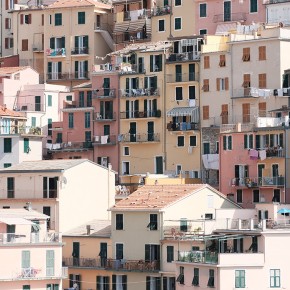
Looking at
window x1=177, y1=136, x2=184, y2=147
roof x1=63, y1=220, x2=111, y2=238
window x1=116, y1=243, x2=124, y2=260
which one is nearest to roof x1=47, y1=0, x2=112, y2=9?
window x1=177, y1=136, x2=184, y2=147

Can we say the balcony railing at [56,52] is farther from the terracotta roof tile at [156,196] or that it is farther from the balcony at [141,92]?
the terracotta roof tile at [156,196]

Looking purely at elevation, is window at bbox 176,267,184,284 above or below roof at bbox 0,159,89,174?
below

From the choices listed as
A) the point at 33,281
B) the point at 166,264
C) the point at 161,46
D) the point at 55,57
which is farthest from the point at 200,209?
the point at 55,57

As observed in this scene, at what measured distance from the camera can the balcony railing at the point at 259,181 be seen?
386 feet

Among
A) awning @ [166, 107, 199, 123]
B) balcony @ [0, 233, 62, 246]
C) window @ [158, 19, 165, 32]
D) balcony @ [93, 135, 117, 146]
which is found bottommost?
balcony @ [0, 233, 62, 246]

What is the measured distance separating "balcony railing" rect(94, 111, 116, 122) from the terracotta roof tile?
1703cm

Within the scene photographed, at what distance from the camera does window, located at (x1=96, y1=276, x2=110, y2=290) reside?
114 meters

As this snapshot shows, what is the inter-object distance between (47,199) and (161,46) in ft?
62.6

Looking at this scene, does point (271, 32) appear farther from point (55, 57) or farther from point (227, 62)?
point (55, 57)

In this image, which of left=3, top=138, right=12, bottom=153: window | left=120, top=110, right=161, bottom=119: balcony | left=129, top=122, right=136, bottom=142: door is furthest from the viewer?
left=129, top=122, right=136, bottom=142: door

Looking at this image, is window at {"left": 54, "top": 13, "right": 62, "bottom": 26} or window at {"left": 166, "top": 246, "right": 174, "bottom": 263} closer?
window at {"left": 166, "top": 246, "right": 174, "bottom": 263}

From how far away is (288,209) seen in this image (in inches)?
4405

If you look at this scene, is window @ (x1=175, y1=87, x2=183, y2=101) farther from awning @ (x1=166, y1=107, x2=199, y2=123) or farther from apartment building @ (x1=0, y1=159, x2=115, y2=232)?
apartment building @ (x1=0, y1=159, x2=115, y2=232)

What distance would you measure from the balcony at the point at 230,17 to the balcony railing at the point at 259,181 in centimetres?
1828
